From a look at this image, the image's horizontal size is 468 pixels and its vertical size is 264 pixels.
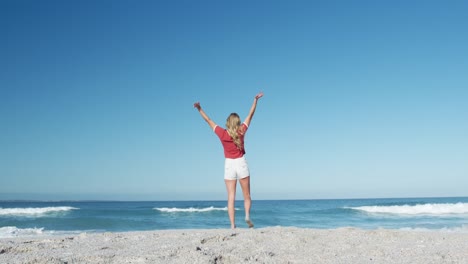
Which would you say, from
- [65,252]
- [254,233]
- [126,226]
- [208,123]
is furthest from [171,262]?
[126,226]

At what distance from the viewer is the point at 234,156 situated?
6.35 meters

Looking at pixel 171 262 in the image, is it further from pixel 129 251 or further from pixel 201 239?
pixel 201 239

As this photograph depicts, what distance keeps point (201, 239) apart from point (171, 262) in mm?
1298

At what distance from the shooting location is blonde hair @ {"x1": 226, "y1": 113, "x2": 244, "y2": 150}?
622 centimetres

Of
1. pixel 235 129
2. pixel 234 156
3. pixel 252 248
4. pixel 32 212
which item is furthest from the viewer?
pixel 32 212

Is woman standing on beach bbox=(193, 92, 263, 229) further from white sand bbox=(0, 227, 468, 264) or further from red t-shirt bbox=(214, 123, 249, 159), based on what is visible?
white sand bbox=(0, 227, 468, 264)

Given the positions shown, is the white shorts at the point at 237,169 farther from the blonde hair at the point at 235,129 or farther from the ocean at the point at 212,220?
the ocean at the point at 212,220

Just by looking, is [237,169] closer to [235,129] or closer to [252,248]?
[235,129]

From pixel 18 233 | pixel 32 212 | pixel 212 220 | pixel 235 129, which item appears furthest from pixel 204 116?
pixel 32 212

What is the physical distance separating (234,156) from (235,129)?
1.50 ft

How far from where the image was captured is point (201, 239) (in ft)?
15.9

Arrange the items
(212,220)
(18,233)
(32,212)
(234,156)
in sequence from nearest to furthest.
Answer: (234,156) → (18,233) → (212,220) → (32,212)

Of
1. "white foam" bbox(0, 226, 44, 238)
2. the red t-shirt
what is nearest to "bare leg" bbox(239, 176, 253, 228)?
the red t-shirt

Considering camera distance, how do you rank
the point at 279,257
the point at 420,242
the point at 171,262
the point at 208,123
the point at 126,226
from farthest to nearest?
the point at 126,226 → the point at 208,123 → the point at 420,242 → the point at 279,257 → the point at 171,262
